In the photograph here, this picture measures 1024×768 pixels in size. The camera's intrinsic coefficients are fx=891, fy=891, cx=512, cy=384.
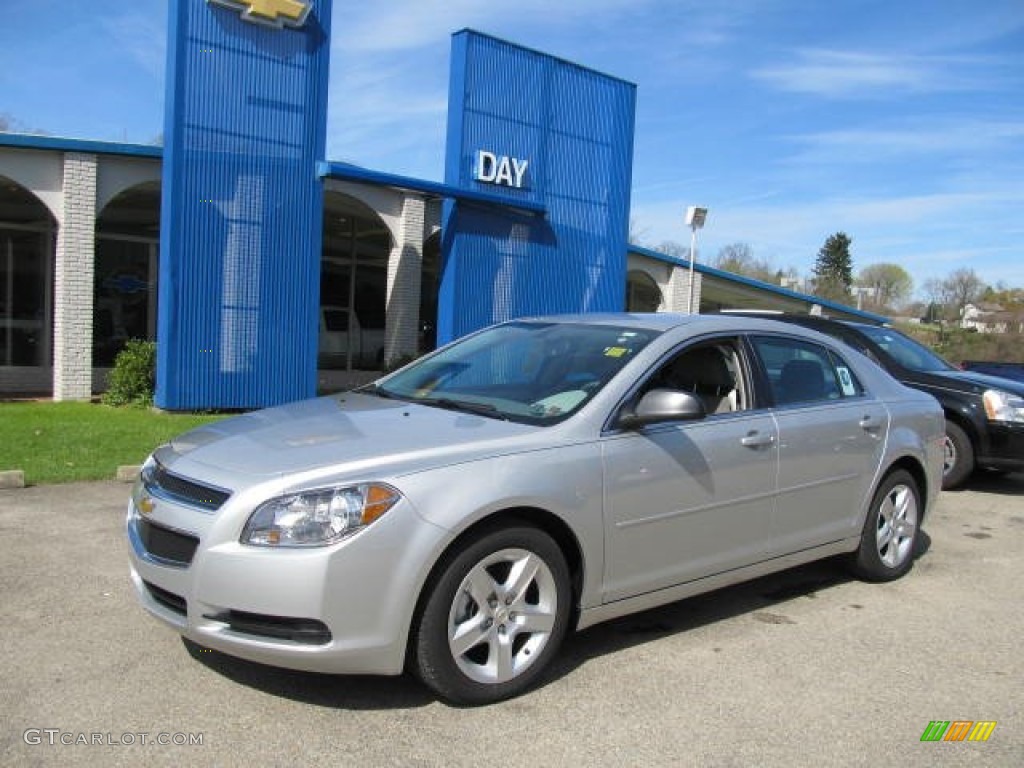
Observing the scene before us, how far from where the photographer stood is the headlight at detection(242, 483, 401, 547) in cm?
324

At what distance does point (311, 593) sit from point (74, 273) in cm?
1077

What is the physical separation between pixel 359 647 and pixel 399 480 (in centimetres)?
62

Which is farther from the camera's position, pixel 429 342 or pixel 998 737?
pixel 429 342

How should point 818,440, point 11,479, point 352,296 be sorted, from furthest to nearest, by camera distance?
1. point 352,296
2. point 11,479
3. point 818,440

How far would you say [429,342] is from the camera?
67.4 feet

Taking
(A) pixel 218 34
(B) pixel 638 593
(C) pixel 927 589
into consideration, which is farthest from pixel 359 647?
(A) pixel 218 34

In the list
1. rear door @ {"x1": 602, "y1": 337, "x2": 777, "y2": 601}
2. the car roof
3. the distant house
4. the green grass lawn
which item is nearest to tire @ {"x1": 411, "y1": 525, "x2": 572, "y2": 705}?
rear door @ {"x1": 602, "y1": 337, "x2": 777, "y2": 601}

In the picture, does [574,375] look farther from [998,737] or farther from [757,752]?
[998,737]

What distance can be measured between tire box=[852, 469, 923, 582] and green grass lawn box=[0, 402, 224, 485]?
237 inches

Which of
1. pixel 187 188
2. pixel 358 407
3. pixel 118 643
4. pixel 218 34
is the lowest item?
pixel 118 643

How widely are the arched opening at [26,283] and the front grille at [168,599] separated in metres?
13.7

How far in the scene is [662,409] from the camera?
395 centimetres

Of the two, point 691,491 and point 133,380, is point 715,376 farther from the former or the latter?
point 133,380

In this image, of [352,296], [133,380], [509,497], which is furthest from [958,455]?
[352,296]
